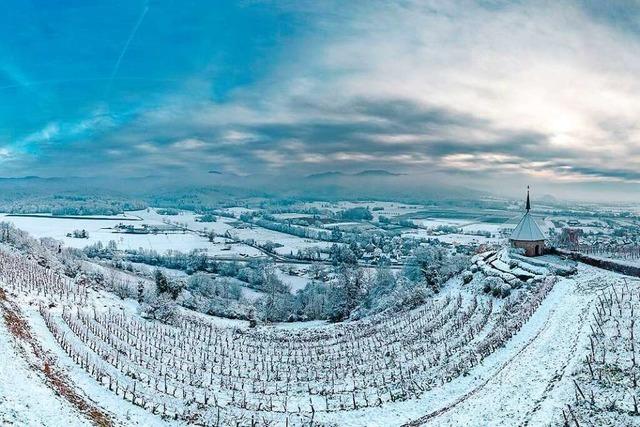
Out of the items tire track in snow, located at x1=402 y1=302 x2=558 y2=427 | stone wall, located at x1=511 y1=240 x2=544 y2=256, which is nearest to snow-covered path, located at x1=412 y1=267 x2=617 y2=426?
tire track in snow, located at x1=402 y1=302 x2=558 y2=427

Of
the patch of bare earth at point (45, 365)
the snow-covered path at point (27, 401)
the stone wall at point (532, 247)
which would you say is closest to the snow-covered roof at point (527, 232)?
the stone wall at point (532, 247)

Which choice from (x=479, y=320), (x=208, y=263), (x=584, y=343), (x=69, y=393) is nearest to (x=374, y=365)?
(x=479, y=320)

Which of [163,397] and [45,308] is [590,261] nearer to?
[163,397]

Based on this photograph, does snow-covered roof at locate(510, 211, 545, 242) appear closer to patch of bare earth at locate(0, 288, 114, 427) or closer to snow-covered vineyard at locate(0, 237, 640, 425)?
snow-covered vineyard at locate(0, 237, 640, 425)

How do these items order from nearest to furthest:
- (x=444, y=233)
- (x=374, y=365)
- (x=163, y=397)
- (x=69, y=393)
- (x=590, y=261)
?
(x=69, y=393), (x=163, y=397), (x=374, y=365), (x=590, y=261), (x=444, y=233)

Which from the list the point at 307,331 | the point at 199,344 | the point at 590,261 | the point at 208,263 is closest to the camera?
the point at 199,344

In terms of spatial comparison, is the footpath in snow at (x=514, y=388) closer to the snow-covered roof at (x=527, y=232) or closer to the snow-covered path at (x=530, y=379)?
the snow-covered path at (x=530, y=379)

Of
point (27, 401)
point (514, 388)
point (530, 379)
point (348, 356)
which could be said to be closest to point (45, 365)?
Result: point (27, 401)

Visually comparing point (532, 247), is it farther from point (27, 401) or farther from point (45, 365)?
point (27, 401)
